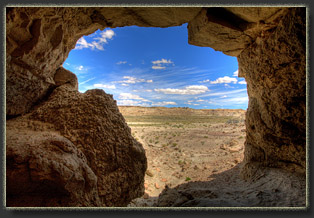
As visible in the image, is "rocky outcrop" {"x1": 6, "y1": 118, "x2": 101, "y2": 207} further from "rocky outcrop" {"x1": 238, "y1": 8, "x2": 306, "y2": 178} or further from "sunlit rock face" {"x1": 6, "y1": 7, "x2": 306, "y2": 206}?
"rocky outcrop" {"x1": 238, "y1": 8, "x2": 306, "y2": 178}

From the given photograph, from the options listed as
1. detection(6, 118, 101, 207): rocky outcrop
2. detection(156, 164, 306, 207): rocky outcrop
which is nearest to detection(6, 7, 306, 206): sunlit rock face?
detection(6, 118, 101, 207): rocky outcrop

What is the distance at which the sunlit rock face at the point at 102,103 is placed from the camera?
7.23 feet

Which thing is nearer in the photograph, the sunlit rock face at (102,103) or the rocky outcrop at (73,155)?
the rocky outcrop at (73,155)

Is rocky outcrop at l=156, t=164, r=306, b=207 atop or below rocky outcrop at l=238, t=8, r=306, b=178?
below

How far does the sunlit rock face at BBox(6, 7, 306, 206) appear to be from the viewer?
220cm

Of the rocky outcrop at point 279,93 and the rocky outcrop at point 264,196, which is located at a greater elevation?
the rocky outcrop at point 279,93

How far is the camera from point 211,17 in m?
2.95

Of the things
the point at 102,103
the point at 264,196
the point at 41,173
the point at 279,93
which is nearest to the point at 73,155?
the point at 41,173

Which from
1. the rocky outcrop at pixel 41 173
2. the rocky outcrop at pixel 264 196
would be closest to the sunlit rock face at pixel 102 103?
the rocky outcrop at pixel 41 173

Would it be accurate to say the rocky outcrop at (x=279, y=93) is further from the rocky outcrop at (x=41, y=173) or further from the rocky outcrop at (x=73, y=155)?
the rocky outcrop at (x=41, y=173)

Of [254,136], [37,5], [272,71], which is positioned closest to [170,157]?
[254,136]

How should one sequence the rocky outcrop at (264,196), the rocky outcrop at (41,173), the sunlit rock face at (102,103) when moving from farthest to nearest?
the rocky outcrop at (264,196)
the sunlit rock face at (102,103)
the rocky outcrop at (41,173)

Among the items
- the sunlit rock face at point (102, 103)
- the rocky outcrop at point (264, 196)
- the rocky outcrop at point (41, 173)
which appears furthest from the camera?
the rocky outcrop at point (264, 196)

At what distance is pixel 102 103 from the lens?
12.6 ft
